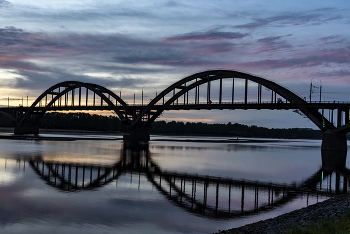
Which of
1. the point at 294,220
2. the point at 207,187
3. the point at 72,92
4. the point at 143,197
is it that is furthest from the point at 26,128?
the point at 294,220

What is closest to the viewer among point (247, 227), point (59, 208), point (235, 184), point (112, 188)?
point (247, 227)

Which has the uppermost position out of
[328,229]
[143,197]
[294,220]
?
[328,229]

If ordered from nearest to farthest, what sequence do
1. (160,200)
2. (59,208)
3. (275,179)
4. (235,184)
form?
(59,208) → (160,200) → (235,184) → (275,179)

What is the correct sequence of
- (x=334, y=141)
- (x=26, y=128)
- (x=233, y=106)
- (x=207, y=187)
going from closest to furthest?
(x=207, y=187) < (x=334, y=141) < (x=233, y=106) < (x=26, y=128)

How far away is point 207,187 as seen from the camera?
69.8 ft

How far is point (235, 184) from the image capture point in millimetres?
22797

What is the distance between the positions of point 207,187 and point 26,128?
117260mm

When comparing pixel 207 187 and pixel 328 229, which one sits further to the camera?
pixel 207 187

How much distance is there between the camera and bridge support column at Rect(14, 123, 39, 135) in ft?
404

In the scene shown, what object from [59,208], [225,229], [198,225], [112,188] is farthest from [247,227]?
[112,188]

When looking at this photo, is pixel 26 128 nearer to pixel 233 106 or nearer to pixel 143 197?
pixel 233 106

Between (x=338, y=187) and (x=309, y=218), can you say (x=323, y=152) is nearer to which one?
(x=338, y=187)

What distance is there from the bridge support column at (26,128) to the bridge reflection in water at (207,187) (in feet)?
334

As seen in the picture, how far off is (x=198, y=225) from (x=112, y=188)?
27.3 feet
